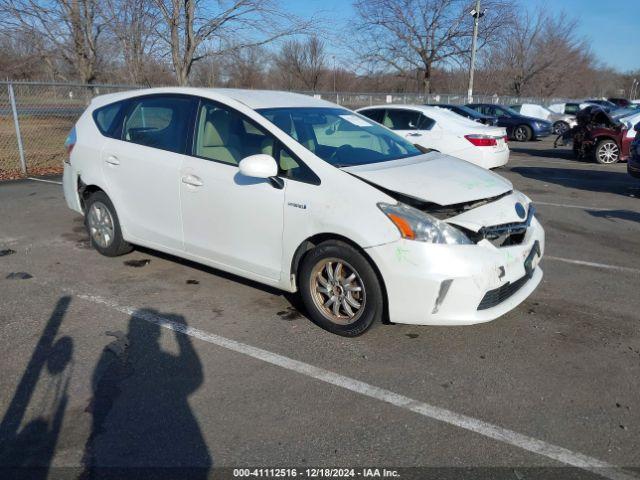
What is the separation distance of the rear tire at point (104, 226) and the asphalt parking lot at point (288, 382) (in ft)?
1.10

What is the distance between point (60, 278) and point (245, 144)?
7.36 feet

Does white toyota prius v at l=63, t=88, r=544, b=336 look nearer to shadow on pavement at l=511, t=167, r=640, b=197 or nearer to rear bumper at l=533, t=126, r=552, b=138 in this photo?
shadow on pavement at l=511, t=167, r=640, b=197

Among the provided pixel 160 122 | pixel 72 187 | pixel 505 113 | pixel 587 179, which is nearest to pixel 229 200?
pixel 160 122

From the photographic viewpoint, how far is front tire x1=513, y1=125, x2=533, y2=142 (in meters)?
21.4

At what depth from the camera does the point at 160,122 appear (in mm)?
4711

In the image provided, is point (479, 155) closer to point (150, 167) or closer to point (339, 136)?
point (339, 136)

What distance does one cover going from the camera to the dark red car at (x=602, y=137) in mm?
13469

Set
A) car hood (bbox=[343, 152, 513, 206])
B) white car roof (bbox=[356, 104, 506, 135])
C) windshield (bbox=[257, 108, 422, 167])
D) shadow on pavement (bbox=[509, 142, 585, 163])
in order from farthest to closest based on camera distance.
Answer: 1. shadow on pavement (bbox=[509, 142, 585, 163])
2. white car roof (bbox=[356, 104, 506, 135])
3. windshield (bbox=[257, 108, 422, 167])
4. car hood (bbox=[343, 152, 513, 206])

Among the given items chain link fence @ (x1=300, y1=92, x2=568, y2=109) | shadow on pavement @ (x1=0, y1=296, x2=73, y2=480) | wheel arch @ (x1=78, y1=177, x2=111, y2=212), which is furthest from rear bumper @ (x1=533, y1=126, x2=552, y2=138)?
shadow on pavement @ (x1=0, y1=296, x2=73, y2=480)

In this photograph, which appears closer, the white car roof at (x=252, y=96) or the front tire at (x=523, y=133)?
the white car roof at (x=252, y=96)

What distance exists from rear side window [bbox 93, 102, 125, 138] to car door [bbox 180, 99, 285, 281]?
1178 mm

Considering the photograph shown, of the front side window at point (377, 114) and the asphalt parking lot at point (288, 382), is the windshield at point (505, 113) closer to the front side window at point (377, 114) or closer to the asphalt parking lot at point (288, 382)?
the front side window at point (377, 114)

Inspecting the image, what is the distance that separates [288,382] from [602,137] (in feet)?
44.8

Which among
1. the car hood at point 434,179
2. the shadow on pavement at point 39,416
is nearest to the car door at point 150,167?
the shadow on pavement at point 39,416
